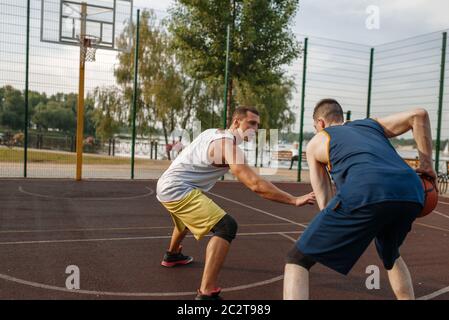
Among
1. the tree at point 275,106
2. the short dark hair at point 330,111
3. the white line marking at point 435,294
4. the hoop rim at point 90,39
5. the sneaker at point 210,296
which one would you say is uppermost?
the hoop rim at point 90,39

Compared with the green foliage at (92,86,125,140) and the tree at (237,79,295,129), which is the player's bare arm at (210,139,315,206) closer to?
the tree at (237,79,295,129)

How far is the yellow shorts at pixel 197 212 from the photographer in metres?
3.84

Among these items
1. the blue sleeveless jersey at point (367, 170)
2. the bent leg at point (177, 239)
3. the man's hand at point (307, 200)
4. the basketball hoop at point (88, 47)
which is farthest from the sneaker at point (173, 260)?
the basketball hoop at point (88, 47)

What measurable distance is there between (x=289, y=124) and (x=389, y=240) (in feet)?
84.8

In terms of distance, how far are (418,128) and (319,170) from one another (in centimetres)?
72

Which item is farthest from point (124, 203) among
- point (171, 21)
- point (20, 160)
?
point (20, 160)

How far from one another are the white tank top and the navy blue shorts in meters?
1.46

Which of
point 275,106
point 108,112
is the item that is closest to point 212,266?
point 108,112

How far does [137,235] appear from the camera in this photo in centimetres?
628

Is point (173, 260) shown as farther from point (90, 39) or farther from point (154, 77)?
point (154, 77)

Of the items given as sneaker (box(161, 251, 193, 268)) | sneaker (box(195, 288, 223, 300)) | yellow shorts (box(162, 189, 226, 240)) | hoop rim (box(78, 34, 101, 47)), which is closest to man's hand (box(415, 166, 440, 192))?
yellow shorts (box(162, 189, 226, 240))

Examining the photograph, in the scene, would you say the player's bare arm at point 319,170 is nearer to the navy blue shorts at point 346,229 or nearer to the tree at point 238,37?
the navy blue shorts at point 346,229

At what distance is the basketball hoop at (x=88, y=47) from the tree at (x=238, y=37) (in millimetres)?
3966
